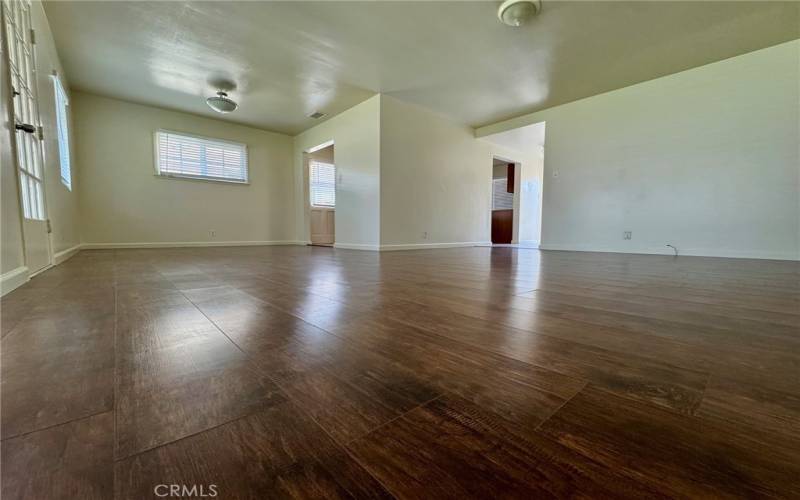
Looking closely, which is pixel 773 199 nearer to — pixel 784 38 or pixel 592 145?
pixel 784 38

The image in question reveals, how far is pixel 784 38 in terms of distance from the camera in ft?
10.5

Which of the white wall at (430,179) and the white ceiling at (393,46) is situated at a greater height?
the white ceiling at (393,46)

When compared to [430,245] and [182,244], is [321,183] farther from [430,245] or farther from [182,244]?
[430,245]

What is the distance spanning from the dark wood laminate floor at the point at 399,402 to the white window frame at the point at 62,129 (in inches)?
131

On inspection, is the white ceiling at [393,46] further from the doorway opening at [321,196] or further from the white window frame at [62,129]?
the doorway opening at [321,196]

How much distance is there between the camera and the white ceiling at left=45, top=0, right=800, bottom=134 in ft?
9.11

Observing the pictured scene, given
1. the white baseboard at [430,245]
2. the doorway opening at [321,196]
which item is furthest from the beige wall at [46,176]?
the doorway opening at [321,196]

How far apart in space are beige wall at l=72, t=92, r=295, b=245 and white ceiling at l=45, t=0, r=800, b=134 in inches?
19.2

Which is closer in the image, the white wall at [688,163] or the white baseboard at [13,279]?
the white baseboard at [13,279]

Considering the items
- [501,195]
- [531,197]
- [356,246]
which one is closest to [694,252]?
[356,246]

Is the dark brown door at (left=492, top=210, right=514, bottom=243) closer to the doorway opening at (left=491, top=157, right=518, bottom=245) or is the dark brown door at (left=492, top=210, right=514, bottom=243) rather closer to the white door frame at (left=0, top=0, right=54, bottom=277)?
the doorway opening at (left=491, top=157, right=518, bottom=245)

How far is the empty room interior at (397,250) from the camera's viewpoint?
431 mm

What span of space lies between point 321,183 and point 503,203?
493cm

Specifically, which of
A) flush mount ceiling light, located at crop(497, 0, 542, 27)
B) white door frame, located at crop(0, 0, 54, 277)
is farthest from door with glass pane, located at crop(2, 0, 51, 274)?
flush mount ceiling light, located at crop(497, 0, 542, 27)
